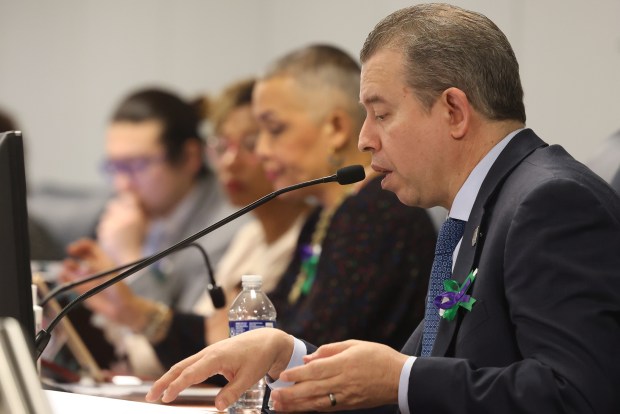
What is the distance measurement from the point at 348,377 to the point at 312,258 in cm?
138

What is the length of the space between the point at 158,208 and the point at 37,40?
7.43 feet

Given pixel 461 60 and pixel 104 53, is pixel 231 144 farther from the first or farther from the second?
pixel 104 53

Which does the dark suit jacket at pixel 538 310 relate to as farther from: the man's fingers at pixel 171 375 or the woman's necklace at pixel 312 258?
the woman's necklace at pixel 312 258

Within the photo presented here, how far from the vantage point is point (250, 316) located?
2.14 meters

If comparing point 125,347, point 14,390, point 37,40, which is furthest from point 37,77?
point 14,390

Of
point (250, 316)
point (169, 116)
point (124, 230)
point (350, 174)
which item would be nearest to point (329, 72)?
point (250, 316)

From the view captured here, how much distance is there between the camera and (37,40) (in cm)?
674

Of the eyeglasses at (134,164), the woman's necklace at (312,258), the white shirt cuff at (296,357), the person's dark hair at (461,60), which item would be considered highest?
the person's dark hair at (461,60)

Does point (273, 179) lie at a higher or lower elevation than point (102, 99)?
higher

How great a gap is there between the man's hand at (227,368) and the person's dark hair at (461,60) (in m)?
0.47

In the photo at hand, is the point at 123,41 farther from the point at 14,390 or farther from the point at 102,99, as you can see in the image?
the point at 14,390

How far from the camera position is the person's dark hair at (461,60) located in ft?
5.40

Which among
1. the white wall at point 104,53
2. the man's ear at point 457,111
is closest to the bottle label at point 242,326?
the man's ear at point 457,111

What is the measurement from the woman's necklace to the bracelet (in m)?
0.44
